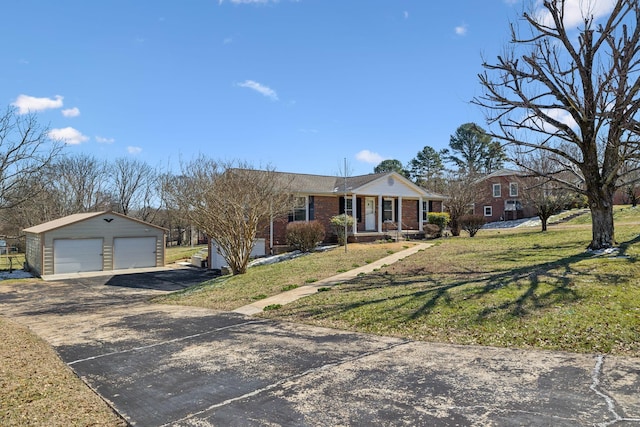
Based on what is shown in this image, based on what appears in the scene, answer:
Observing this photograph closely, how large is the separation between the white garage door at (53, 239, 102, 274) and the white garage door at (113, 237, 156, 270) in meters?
0.99

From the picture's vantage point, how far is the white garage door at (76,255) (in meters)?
24.0

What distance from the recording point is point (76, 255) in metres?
24.6

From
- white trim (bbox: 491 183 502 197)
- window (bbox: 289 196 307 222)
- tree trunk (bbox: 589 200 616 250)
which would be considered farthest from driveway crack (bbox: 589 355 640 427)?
white trim (bbox: 491 183 502 197)

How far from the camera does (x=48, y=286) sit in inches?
787

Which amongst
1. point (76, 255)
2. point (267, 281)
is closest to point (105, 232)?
point (76, 255)

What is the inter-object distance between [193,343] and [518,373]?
5.11 meters

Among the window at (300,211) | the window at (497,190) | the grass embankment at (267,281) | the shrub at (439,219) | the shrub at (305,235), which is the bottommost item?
the grass embankment at (267,281)

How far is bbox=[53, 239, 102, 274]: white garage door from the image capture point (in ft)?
78.7

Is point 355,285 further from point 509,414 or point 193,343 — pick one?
point 509,414

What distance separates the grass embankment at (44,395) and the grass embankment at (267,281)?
5084mm

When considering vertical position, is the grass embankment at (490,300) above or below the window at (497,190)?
below

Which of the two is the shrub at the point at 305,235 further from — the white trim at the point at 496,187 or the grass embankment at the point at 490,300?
the white trim at the point at 496,187

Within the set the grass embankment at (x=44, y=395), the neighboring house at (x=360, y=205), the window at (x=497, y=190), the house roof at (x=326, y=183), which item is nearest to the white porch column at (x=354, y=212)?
the neighboring house at (x=360, y=205)

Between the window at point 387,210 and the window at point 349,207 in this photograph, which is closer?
the window at point 349,207
